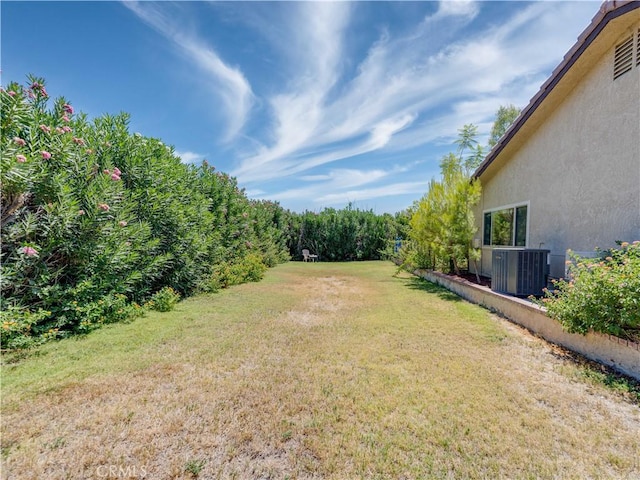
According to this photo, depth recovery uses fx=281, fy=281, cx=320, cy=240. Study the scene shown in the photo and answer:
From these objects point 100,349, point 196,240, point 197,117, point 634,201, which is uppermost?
point 197,117

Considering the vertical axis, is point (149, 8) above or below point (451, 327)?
above

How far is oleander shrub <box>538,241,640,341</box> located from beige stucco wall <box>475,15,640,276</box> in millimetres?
1794

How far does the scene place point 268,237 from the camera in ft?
55.2

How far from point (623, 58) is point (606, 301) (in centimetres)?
483

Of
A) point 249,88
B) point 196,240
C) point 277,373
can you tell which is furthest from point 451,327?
point 249,88

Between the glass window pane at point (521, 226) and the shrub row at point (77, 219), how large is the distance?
32.0 ft

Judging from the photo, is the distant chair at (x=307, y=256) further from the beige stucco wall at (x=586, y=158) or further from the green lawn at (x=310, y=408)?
the green lawn at (x=310, y=408)

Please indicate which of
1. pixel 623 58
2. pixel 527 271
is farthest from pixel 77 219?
pixel 623 58

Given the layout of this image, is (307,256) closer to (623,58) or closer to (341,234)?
(341,234)

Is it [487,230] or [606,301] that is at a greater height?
[487,230]

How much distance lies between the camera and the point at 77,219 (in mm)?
4840

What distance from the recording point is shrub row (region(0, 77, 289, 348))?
415 centimetres

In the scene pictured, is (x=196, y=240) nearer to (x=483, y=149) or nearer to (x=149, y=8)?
(x=149, y=8)

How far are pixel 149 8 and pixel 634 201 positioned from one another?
35.3 ft
